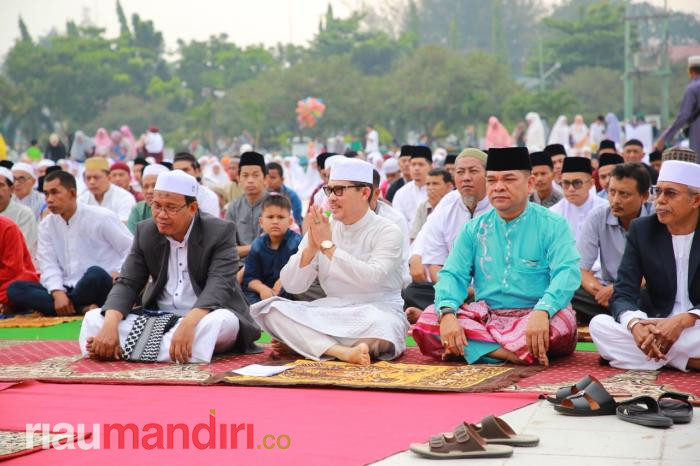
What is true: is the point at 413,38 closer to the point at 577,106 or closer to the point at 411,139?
the point at 411,139

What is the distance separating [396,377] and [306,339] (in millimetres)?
802

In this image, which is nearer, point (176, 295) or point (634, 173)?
point (176, 295)

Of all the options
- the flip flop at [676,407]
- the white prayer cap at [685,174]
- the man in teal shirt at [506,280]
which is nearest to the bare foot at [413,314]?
the man in teal shirt at [506,280]

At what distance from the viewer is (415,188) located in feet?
31.8

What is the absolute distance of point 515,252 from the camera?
553 centimetres

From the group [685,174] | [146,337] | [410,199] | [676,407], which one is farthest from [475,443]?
[410,199]

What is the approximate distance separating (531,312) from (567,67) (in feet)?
150

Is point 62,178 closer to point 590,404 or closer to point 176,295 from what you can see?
point 176,295

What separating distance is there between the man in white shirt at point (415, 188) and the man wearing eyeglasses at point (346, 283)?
3754 mm

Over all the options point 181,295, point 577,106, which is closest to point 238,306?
point 181,295

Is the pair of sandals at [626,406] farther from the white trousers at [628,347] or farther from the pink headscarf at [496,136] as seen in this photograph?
the pink headscarf at [496,136]

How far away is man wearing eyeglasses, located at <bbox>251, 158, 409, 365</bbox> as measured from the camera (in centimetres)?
557

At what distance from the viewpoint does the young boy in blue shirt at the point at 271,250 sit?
22.4ft

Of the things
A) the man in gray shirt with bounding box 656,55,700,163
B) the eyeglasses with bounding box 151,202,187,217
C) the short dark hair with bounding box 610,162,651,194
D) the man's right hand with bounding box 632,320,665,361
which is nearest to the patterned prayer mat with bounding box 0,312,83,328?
the eyeglasses with bounding box 151,202,187,217
